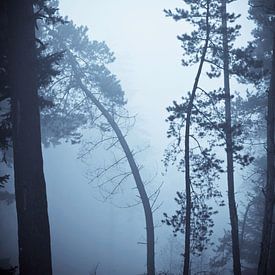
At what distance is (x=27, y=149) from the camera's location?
599 cm

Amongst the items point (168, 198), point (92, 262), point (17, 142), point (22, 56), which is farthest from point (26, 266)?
point (168, 198)

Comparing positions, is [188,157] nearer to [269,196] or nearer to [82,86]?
[269,196]

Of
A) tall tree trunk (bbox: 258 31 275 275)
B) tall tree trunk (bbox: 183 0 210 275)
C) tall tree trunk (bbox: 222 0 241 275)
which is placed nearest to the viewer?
tall tree trunk (bbox: 258 31 275 275)

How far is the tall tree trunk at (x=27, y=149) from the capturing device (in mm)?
5805

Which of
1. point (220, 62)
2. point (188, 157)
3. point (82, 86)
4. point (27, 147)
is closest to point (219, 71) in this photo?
point (220, 62)

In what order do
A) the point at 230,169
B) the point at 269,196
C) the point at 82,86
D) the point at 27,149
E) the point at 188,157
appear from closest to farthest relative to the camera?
the point at 27,149 → the point at 269,196 → the point at 188,157 → the point at 230,169 → the point at 82,86

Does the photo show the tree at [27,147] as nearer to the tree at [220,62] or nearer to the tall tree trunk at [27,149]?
the tall tree trunk at [27,149]

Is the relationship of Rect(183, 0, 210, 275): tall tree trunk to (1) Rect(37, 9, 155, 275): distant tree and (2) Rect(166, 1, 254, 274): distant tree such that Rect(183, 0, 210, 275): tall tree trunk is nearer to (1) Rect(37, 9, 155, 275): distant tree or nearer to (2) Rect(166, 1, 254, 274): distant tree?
(2) Rect(166, 1, 254, 274): distant tree

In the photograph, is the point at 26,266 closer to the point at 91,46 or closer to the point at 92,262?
the point at 91,46

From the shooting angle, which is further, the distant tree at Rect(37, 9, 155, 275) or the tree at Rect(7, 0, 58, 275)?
the distant tree at Rect(37, 9, 155, 275)

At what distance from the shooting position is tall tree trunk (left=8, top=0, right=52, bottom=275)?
19.0 feet

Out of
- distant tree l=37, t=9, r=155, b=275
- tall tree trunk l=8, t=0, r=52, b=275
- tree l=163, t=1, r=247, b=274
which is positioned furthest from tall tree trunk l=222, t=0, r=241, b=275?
tall tree trunk l=8, t=0, r=52, b=275

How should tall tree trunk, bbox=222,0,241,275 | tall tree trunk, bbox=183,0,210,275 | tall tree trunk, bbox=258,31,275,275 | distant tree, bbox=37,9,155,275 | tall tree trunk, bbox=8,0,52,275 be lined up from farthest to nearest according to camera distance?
1. distant tree, bbox=37,9,155,275
2. tall tree trunk, bbox=222,0,241,275
3. tall tree trunk, bbox=183,0,210,275
4. tall tree trunk, bbox=258,31,275,275
5. tall tree trunk, bbox=8,0,52,275

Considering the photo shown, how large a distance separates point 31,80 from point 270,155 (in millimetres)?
7496
